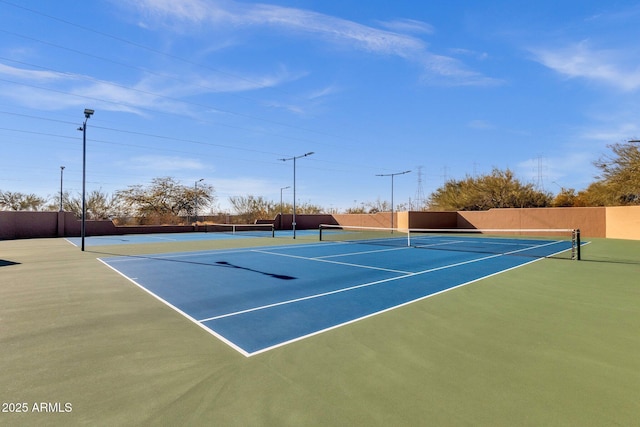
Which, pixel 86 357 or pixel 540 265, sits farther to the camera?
pixel 540 265

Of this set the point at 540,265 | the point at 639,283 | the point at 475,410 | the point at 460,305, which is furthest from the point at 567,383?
the point at 540,265

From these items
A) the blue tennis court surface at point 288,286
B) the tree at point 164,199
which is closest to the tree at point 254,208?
the tree at point 164,199

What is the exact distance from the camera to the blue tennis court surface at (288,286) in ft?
17.2

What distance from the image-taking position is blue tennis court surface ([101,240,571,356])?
5.25m

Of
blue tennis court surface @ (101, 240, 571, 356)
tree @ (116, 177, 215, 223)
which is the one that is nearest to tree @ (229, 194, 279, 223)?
tree @ (116, 177, 215, 223)

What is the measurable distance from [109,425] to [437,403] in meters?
2.76

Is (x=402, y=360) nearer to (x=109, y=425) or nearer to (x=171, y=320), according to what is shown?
(x=109, y=425)

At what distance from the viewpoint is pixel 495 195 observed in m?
39.2

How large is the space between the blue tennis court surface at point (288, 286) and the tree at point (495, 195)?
2816cm

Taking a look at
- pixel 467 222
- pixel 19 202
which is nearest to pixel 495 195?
pixel 467 222

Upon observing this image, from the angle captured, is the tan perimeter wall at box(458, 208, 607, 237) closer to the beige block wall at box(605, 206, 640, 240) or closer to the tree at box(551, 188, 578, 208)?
the beige block wall at box(605, 206, 640, 240)

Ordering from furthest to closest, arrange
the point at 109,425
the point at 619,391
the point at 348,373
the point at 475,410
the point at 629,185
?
1. the point at 629,185
2. the point at 348,373
3. the point at 619,391
4. the point at 475,410
5. the point at 109,425

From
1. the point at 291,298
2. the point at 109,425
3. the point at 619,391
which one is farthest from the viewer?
the point at 291,298

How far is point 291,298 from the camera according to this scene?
692 cm
